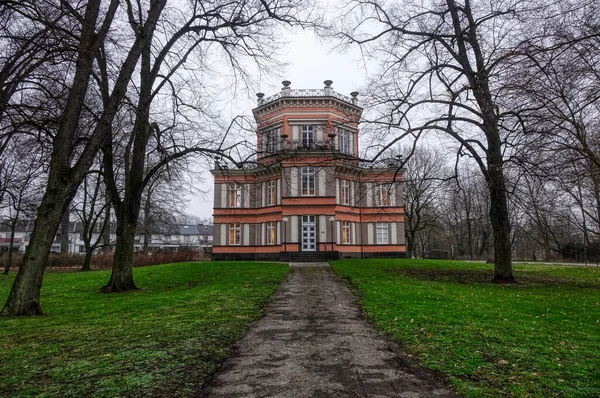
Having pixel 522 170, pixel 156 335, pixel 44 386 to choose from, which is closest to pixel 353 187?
pixel 522 170

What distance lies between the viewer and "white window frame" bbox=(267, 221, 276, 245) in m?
32.3

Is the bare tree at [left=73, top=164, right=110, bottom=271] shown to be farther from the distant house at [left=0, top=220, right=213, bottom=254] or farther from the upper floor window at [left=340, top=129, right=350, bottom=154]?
the distant house at [left=0, top=220, right=213, bottom=254]

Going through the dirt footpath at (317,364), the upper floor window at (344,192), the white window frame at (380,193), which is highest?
the upper floor window at (344,192)

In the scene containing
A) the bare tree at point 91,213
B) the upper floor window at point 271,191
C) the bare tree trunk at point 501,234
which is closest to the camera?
the bare tree trunk at point 501,234

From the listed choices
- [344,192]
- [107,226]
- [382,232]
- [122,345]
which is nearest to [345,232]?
[344,192]

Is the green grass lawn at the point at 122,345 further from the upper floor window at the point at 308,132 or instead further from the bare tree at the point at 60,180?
the upper floor window at the point at 308,132

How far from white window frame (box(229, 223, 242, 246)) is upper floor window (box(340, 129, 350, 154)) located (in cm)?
1152

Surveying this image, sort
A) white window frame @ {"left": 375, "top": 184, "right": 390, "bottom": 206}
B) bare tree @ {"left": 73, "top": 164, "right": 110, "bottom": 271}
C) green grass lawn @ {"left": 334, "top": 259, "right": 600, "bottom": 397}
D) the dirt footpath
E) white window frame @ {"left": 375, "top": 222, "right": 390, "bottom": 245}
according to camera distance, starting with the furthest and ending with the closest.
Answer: white window frame @ {"left": 375, "top": 222, "right": 390, "bottom": 245}
bare tree @ {"left": 73, "top": 164, "right": 110, "bottom": 271}
white window frame @ {"left": 375, "top": 184, "right": 390, "bottom": 206}
green grass lawn @ {"left": 334, "top": 259, "right": 600, "bottom": 397}
the dirt footpath

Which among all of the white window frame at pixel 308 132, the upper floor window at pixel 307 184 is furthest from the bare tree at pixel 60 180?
the white window frame at pixel 308 132

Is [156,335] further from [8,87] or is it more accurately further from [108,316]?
[8,87]

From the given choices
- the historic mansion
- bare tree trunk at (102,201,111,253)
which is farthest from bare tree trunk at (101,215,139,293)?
the historic mansion

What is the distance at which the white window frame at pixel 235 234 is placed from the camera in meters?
34.2

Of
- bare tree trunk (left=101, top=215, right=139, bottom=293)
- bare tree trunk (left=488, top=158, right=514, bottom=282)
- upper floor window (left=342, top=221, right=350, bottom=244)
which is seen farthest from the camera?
upper floor window (left=342, top=221, right=350, bottom=244)

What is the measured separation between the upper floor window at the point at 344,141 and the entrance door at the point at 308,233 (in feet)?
23.6
